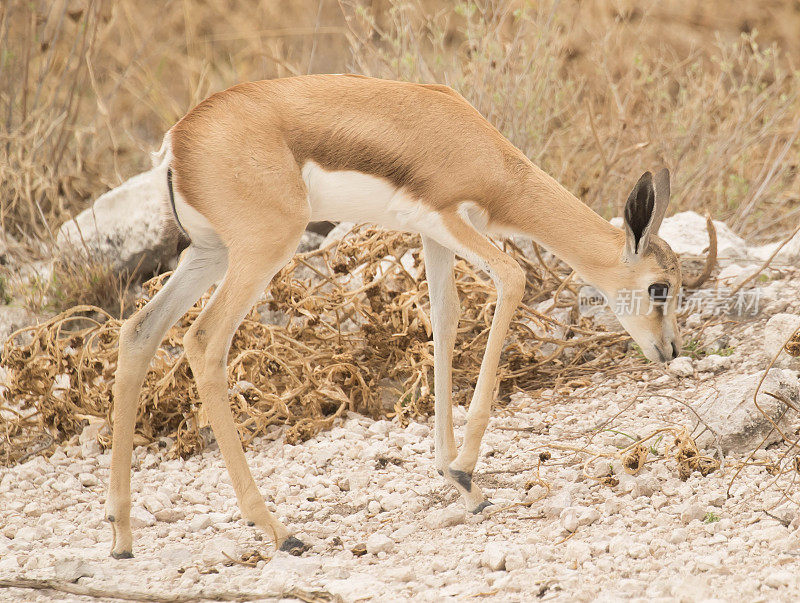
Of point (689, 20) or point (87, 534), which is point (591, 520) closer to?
point (87, 534)

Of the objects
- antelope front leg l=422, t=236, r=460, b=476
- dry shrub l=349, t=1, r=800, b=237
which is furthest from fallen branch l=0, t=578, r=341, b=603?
dry shrub l=349, t=1, r=800, b=237

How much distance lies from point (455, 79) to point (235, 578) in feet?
15.4

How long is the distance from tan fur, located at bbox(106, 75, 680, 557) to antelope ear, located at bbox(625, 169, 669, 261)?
2 cm

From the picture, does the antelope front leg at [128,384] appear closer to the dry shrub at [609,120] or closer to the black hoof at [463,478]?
the black hoof at [463,478]

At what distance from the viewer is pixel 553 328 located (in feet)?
19.2

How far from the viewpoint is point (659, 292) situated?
4.45 m

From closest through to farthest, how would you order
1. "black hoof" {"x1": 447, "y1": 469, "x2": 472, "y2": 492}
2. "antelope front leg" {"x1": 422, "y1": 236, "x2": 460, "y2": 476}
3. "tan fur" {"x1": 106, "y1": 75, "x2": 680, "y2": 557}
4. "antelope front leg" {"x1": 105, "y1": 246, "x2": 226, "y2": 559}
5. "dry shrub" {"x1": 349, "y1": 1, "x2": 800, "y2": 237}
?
"tan fur" {"x1": 106, "y1": 75, "x2": 680, "y2": 557} < "antelope front leg" {"x1": 105, "y1": 246, "x2": 226, "y2": 559} < "black hoof" {"x1": 447, "y1": 469, "x2": 472, "y2": 492} < "antelope front leg" {"x1": 422, "y1": 236, "x2": 460, "y2": 476} < "dry shrub" {"x1": 349, "y1": 1, "x2": 800, "y2": 237}

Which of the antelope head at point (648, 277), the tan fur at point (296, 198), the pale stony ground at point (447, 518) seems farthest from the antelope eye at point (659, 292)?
the pale stony ground at point (447, 518)

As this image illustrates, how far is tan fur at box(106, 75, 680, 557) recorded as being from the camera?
3.79 meters

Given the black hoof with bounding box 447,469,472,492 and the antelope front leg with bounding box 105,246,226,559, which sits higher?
the antelope front leg with bounding box 105,246,226,559

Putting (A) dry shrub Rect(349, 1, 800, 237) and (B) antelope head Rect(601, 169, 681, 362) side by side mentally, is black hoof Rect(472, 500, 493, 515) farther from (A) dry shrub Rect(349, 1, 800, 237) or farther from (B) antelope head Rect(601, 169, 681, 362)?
(A) dry shrub Rect(349, 1, 800, 237)

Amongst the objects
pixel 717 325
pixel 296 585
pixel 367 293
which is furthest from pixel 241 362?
pixel 717 325

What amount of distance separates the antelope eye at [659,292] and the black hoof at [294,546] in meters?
2.02

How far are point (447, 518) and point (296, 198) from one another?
1548mm
